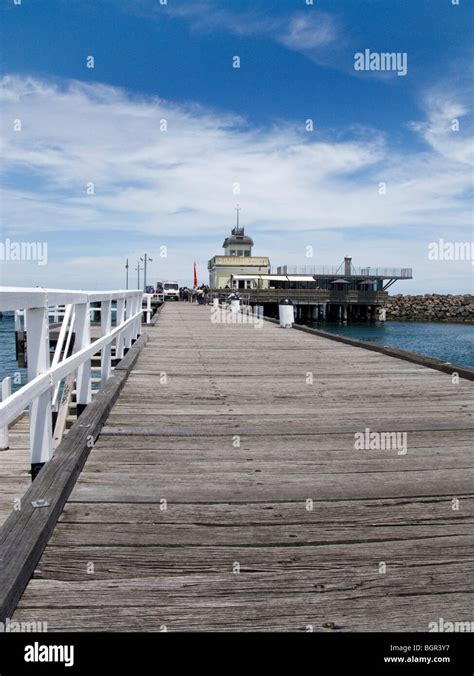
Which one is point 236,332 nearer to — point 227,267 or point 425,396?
point 425,396

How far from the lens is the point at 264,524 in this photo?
2.80 metres

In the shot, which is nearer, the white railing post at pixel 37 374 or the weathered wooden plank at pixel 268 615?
the weathered wooden plank at pixel 268 615

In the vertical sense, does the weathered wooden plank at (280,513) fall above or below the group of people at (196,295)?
below

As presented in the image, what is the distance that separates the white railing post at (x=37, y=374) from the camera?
333 cm

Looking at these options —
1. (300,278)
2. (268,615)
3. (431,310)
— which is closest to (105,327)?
(268,615)

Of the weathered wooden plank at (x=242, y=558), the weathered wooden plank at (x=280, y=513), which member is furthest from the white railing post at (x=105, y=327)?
the weathered wooden plank at (x=242, y=558)

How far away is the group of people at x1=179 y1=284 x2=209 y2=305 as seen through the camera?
4433cm

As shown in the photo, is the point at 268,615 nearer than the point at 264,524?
Yes

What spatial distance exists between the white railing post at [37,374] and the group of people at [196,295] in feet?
133

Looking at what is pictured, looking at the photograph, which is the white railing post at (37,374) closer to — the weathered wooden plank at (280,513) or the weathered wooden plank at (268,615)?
the weathered wooden plank at (280,513)

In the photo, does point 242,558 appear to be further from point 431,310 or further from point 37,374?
point 431,310

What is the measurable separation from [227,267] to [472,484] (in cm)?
6832

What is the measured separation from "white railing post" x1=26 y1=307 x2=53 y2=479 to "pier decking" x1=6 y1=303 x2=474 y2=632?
34 cm

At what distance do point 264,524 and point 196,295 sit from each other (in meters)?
47.5
